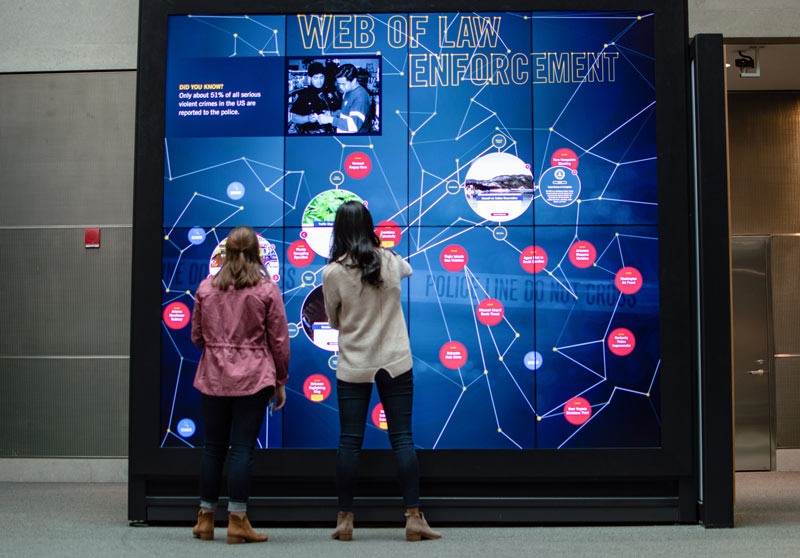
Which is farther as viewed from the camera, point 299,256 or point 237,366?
point 299,256

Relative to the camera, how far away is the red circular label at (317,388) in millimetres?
4762

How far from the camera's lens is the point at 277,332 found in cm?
429

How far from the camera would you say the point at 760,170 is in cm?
795

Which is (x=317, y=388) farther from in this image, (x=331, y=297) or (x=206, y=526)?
(x=206, y=526)

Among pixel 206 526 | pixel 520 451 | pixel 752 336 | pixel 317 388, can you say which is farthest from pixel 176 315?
pixel 752 336

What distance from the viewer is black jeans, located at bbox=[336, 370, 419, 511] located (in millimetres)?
4242

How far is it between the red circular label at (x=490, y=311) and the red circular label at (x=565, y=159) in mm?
891

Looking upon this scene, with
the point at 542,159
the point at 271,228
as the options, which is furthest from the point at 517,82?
the point at 271,228

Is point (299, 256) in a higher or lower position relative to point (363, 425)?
higher

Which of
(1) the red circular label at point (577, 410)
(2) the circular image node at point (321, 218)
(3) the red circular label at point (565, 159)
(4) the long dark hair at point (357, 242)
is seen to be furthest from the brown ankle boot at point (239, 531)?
(3) the red circular label at point (565, 159)

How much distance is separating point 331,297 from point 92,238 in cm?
346

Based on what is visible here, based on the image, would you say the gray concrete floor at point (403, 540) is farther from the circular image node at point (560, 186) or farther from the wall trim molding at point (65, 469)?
the circular image node at point (560, 186)

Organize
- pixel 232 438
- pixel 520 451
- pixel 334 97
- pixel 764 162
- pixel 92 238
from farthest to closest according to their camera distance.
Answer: pixel 764 162
pixel 92 238
pixel 334 97
pixel 520 451
pixel 232 438

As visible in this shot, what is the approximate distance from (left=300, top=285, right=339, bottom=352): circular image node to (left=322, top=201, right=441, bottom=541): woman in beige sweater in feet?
1.61
